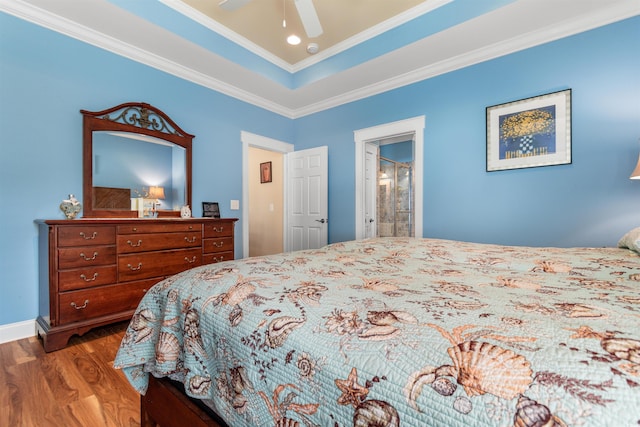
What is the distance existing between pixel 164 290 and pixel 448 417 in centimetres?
106

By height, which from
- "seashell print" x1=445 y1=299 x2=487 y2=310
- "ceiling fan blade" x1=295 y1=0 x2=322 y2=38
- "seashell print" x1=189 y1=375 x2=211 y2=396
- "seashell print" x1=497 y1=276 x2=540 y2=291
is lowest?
"seashell print" x1=189 y1=375 x2=211 y2=396

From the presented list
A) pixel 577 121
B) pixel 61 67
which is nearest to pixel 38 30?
pixel 61 67

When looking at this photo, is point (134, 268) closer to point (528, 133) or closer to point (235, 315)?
point (235, 315)

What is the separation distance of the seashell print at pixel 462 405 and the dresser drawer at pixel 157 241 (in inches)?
104

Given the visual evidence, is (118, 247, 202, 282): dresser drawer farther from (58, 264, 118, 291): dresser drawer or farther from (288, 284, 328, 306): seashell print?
(288, 284, 328, 306): seashell print

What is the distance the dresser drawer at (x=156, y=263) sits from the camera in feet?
7.72

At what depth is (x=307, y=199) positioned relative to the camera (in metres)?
4.05

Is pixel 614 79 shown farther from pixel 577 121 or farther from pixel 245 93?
pixel 245 93

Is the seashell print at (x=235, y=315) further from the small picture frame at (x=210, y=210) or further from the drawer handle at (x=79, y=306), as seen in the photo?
the small picture frame at (x=210, y=210)

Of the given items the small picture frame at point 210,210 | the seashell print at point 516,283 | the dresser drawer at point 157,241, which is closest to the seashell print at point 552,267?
the seashell print at point 516,283

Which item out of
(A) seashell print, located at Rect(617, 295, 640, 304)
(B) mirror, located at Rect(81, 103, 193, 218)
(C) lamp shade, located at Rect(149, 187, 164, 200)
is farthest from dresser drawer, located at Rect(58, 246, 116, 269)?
(A) seashell print, located at Rect(617, 295, 640, 304)

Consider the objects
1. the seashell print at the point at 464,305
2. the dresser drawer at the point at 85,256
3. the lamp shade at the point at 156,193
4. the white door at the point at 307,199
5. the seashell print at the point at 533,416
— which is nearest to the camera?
the seashell print at the point at 533,416

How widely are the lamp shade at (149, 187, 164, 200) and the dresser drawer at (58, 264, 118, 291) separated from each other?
875 millimetres

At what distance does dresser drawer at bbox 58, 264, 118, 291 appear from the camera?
6.73 ft
